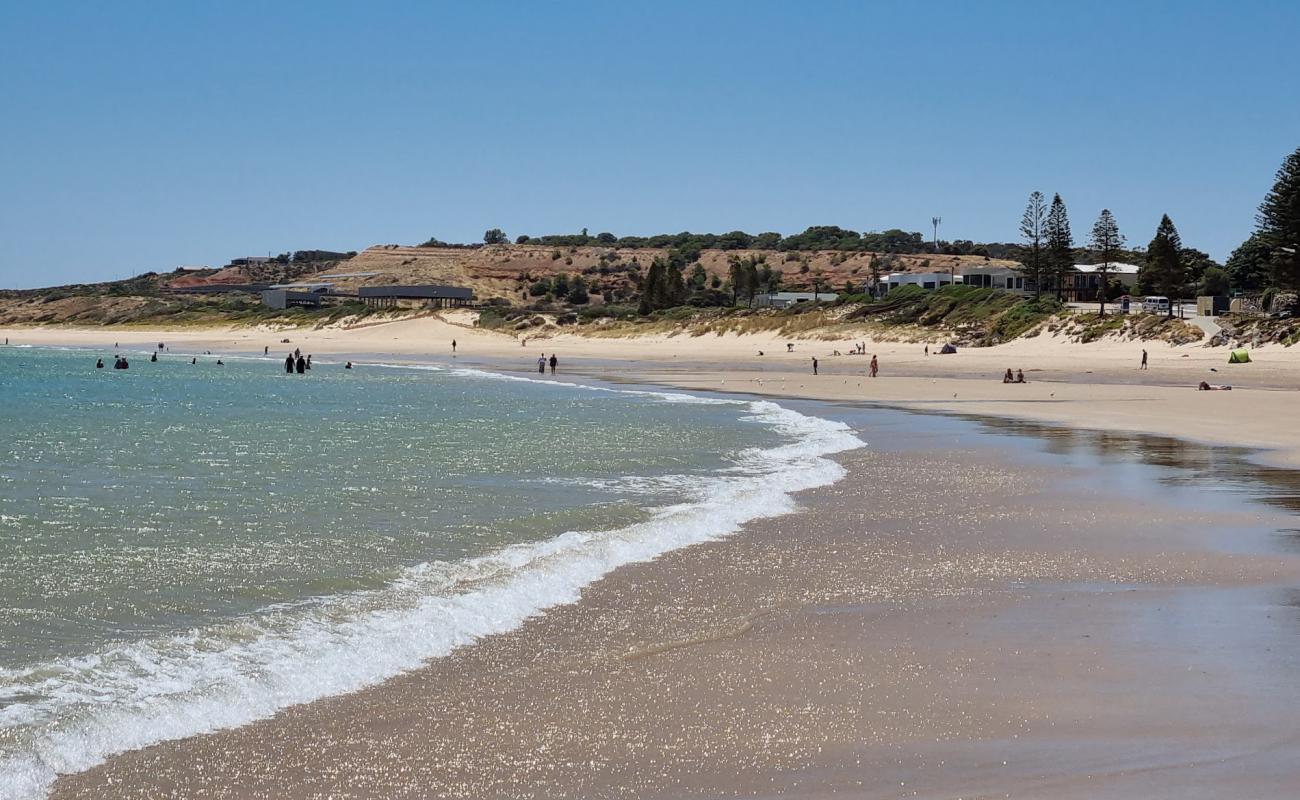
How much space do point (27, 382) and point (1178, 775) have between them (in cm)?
5665

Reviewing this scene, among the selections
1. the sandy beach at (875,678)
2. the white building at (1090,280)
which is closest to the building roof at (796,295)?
the white building at (1090,280)

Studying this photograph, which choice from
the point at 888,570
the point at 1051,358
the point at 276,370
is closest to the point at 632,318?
the point at 276,370

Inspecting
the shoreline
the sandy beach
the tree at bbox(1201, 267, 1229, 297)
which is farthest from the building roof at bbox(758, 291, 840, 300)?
the sandy beach

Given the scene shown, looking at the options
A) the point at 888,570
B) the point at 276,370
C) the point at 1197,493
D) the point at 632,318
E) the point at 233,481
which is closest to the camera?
the point at 888,570

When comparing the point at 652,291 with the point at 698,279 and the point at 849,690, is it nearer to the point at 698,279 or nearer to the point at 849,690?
the point at 698,279

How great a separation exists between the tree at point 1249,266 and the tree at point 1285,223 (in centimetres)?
809

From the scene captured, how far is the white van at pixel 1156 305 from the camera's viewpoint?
66375mm

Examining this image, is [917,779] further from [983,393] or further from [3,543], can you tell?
[983,393]

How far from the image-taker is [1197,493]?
1573 centimetres

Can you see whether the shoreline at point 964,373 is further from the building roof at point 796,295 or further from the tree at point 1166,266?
the building roof at point 796,295

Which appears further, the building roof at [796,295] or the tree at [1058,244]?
the building roof at [796,295]

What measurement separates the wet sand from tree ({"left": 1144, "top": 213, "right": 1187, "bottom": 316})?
59846 mm

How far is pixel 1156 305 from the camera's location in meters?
68.3

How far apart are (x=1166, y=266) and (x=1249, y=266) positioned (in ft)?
28.8
